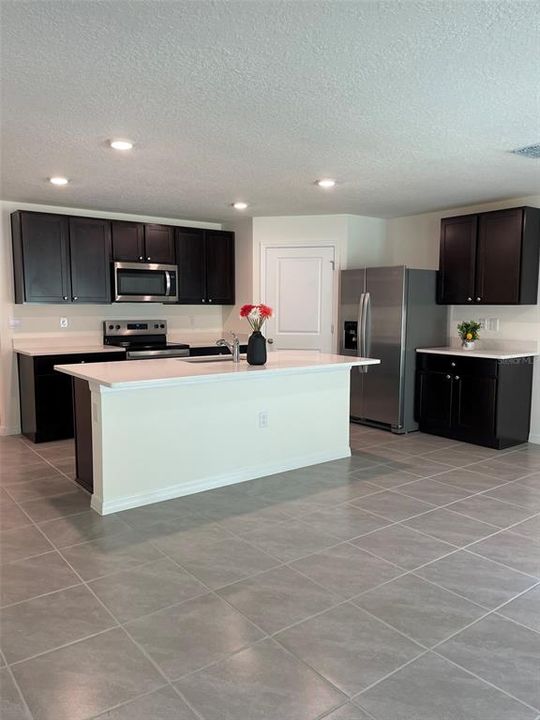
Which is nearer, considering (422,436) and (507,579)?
(507,579)

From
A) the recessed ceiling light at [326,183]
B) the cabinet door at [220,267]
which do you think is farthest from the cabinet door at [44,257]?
the recessed ceiling light at [326,183]

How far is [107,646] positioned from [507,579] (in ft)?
6.11

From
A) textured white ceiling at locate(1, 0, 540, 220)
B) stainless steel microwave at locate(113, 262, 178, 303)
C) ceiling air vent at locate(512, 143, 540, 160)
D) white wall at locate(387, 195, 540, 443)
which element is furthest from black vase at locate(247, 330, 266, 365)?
white wall at locate(387, 195, 540, 443)

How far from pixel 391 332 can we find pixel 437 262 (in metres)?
1.18

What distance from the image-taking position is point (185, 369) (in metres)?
3.82

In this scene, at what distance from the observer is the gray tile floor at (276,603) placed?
5.99ft

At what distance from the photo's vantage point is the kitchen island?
348cm

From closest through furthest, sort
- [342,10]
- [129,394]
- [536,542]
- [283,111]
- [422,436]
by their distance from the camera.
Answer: [342,10] < [283,111] < [536,542] < [129,394] < [422,436]

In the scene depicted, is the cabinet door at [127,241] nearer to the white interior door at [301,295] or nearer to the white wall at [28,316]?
the white wall at [28,316]

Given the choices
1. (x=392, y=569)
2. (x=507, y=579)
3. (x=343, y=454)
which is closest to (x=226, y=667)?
(x=392, y=569)

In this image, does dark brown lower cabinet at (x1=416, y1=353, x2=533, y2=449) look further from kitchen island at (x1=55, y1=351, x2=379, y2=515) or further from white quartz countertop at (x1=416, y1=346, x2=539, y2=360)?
kitchen island at (x1=55, y1=351, x2=379, y2=515)

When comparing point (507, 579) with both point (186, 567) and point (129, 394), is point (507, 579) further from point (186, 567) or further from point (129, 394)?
point (129, 394)

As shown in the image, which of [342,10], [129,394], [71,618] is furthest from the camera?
[129,394]

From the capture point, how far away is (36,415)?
507 cm
